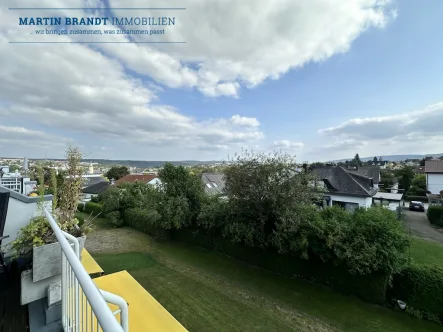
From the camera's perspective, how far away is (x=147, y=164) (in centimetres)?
5538

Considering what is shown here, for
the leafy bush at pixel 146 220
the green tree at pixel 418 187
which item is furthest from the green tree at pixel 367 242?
the green tree at pixel 418 187

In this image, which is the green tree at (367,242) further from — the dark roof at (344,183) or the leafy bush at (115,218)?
the leafy bush at (115,218)

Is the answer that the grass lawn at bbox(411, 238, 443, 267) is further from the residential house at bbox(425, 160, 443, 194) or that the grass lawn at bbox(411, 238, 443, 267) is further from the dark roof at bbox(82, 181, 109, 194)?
the dark roof at bbox(82, 181, 109, 194)

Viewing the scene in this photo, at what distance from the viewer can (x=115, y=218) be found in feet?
53.4

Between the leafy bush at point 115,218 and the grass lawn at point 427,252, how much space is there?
18526 mm

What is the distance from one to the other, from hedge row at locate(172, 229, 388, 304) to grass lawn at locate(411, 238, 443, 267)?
4532 millimetres

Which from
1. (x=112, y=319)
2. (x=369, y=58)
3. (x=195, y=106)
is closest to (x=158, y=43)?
(x=195, y=106)

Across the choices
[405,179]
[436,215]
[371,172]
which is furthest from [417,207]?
[405,179]

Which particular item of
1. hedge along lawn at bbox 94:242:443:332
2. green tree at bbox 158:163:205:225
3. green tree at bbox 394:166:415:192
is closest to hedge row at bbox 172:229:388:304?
hedge along lawn at bbox 94:242:443:332

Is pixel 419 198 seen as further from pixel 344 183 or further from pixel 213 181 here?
pixel 213 181

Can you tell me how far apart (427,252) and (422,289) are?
7438 mm

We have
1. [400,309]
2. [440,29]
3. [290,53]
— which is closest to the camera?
[400,309]

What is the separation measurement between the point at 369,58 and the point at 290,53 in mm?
4332

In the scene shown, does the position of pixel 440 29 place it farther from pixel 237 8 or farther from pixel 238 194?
pixel 238 194
